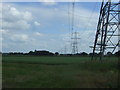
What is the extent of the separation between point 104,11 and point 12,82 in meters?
13.4

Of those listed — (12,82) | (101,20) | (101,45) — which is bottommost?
(12,82)

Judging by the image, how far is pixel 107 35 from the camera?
21.2 metres

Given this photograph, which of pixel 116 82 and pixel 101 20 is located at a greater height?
pixel 101 20

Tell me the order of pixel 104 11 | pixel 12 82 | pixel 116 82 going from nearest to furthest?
pixel 116 82 → pixel 12 82 → pixel 104 11

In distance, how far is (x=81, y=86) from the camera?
10.8m

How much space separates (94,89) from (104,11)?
1382 cm

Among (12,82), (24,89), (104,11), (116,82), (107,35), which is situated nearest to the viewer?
(24,89)

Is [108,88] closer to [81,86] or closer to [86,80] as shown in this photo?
[81,86]

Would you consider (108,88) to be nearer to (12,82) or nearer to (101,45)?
(12,82)

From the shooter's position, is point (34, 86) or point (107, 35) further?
point (107, 35)

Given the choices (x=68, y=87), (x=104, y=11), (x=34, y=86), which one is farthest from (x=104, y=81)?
(x=104, y=11)

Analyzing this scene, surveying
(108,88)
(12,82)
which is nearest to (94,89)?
(108,88)

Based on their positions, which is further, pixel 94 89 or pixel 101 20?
pixel 101 20

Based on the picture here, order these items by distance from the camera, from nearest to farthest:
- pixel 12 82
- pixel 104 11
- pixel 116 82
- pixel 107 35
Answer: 1. pixel 116 82
2. pixel 12 82
3. pixel 107 35
4. pixel 104 11
